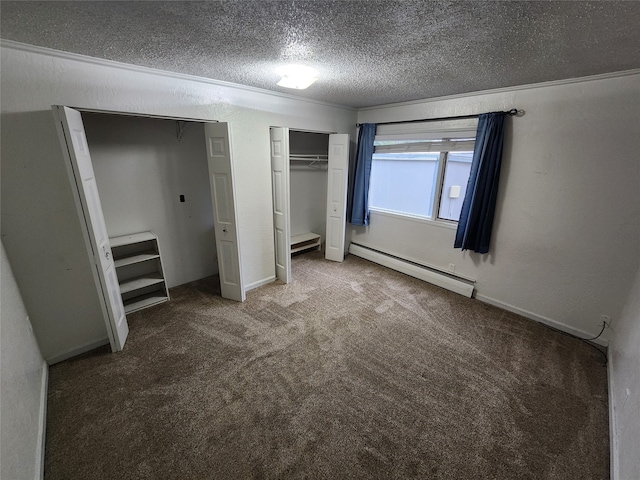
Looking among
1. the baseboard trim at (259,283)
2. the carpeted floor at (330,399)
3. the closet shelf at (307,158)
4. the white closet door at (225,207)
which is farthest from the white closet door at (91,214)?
the closet shelf at (307,158)

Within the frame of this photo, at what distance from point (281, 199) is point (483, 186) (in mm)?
2354

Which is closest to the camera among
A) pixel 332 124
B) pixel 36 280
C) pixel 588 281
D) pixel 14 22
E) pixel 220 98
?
pixel 14 22

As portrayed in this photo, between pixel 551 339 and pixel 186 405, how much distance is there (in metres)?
3.33

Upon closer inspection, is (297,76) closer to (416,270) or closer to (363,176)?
(363,176)

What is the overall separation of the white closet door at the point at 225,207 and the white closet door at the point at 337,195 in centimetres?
179

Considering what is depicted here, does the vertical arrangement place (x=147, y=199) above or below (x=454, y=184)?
below

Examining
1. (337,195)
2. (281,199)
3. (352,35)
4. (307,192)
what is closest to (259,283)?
(281,199)

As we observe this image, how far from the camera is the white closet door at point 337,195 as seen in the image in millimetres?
3975

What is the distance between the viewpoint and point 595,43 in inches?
62.9

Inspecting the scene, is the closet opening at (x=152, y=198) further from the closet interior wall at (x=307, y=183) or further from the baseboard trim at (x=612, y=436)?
the baseboard trim at (x=612, y=436)

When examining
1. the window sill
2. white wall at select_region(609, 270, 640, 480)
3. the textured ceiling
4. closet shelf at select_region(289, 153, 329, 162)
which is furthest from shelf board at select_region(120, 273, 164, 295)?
white wall at select_region(609, 270, 640, 480)

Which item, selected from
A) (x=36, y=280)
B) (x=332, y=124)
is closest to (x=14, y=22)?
(x=36, y=280)

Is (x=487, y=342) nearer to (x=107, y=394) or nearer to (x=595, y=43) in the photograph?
(x=595, y=43)

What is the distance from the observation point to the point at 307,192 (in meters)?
4.71
